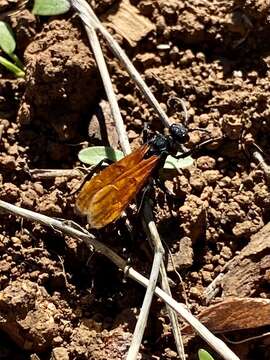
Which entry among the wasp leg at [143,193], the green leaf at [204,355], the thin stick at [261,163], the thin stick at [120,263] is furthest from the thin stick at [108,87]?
the green leaf at [204,355]

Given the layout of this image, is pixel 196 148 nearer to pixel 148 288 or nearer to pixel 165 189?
pixel 165 189

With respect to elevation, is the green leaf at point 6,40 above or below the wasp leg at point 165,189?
above

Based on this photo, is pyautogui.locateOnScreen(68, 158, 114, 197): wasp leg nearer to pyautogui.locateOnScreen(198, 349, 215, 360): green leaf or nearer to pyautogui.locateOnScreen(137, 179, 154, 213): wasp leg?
pyautogui.locateOnScreen(137, 179, 154, 213): wasp leg

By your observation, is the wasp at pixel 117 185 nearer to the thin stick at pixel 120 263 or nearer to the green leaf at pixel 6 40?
the thin stick at pixel 120 263

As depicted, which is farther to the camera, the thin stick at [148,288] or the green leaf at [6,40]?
the green leaf at [6,40]

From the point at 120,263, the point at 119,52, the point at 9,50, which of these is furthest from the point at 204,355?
the point at 9,50

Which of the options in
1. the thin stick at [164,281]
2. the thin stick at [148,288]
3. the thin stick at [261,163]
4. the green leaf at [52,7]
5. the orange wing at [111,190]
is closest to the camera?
the thin stick at [148,288]

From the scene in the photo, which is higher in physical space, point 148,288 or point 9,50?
point 9,50

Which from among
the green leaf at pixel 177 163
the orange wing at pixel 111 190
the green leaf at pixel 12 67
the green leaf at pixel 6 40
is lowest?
the orange wing at pixel 111 190
